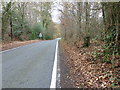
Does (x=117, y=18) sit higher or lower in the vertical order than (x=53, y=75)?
higher

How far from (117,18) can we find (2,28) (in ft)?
52.3

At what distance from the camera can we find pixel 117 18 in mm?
6152

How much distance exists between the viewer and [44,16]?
4409cm

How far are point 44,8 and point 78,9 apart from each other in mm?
30745

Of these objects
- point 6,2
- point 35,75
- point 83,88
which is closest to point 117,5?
point 83,88

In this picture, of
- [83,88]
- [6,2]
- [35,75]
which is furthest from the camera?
[6,2]

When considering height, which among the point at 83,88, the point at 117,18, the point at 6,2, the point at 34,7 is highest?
the point at 34,7

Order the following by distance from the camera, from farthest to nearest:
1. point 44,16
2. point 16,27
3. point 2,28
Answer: point 44,16 → point 16,27 → point 2,28

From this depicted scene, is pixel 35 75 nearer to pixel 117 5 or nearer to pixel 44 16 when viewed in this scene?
pixel 117 5

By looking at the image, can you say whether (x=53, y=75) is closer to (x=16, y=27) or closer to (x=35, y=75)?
(x=35, y=75)

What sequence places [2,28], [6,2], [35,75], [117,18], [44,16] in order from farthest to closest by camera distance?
1. [44,16]
2. [2,28]
3. [6,2]
4. [117,18]
5. [35,75]

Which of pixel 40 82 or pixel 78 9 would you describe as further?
pixel 78 9

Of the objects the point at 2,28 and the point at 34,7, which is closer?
the point at 2,28

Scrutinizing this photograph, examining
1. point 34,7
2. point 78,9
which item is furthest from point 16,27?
point 78,9
